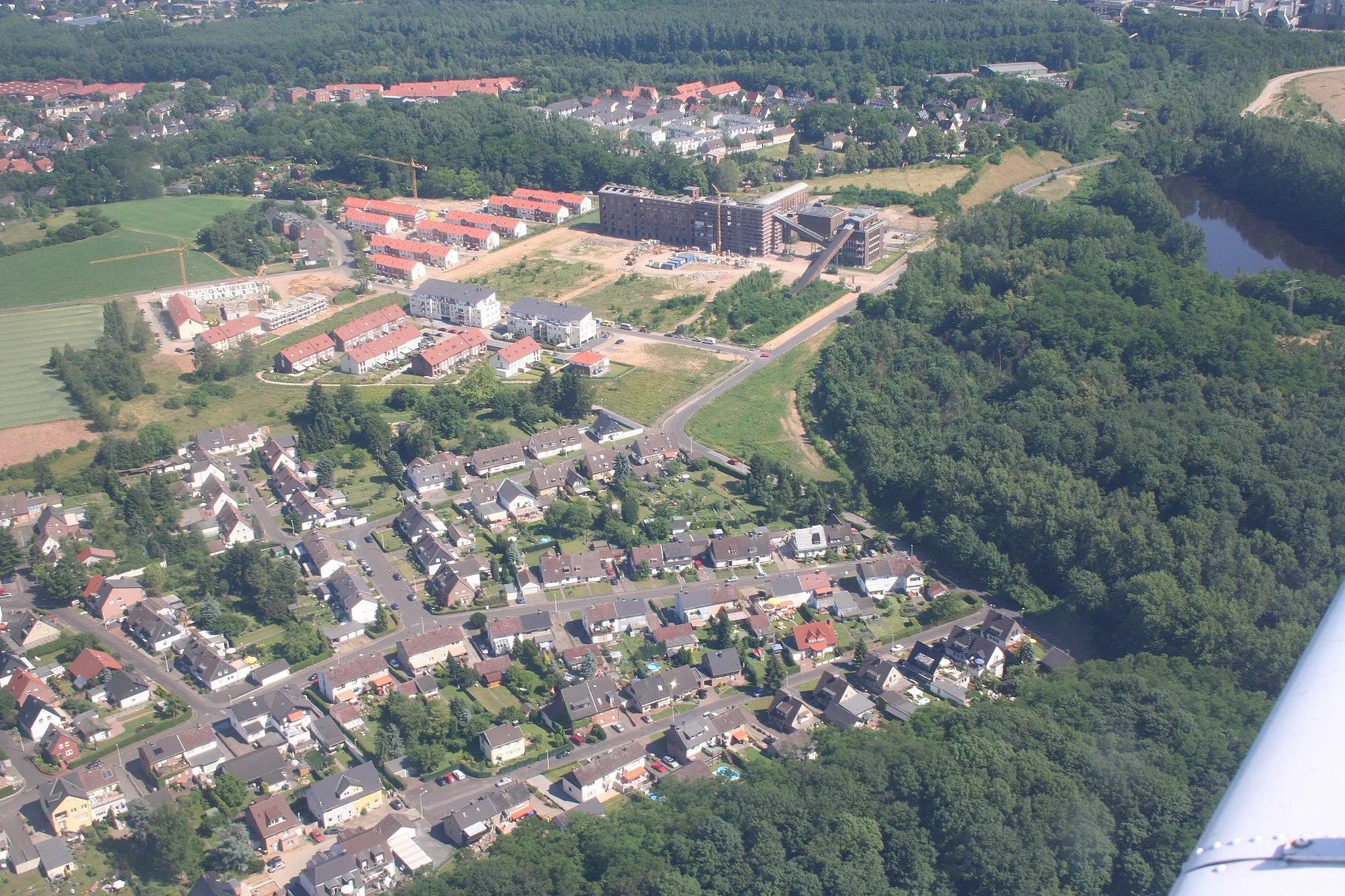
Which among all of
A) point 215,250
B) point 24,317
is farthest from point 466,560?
point 215,250

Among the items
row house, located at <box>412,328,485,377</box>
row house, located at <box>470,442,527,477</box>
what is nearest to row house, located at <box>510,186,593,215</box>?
row house, located at <box>412,328,485,377</box>

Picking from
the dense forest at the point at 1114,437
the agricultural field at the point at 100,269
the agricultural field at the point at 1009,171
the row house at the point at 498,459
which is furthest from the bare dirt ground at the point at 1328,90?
the agricultural field at the point at 100,269

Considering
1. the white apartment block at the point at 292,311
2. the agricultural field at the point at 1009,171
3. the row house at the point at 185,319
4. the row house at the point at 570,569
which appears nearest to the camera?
the row house at the point at 570,569

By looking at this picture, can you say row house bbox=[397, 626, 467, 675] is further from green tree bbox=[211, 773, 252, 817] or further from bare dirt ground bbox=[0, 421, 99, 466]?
bare dirt ground bbox=[0, 421, 99, 466]

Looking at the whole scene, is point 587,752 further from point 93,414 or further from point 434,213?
point 434,213

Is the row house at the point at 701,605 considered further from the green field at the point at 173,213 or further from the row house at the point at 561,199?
the green field at the point at 173,213
